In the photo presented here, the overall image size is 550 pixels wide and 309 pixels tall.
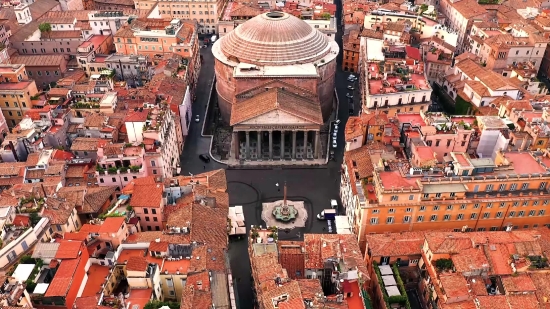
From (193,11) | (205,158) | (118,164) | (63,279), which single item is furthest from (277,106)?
(193,11)

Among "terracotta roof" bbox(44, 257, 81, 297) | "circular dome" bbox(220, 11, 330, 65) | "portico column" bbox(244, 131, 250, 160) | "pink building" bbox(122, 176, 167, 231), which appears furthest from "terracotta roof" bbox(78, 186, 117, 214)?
"circular dome" bbox(220, 11, 330, 65)

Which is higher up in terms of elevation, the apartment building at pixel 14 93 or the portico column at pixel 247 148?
the apartment building at pixel 14 93

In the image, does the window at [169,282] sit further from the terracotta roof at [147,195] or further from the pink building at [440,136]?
the pink building at [440,136]

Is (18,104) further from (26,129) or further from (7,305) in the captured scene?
(7,305)

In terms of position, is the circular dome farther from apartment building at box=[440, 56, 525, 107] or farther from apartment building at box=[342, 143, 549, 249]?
apartment building at box=[342, 143, 549, 249]

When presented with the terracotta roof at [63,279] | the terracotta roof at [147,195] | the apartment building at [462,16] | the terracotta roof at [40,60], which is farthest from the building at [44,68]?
the apartment building at [462,16]

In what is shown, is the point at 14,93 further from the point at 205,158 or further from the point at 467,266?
the point at 467,266
